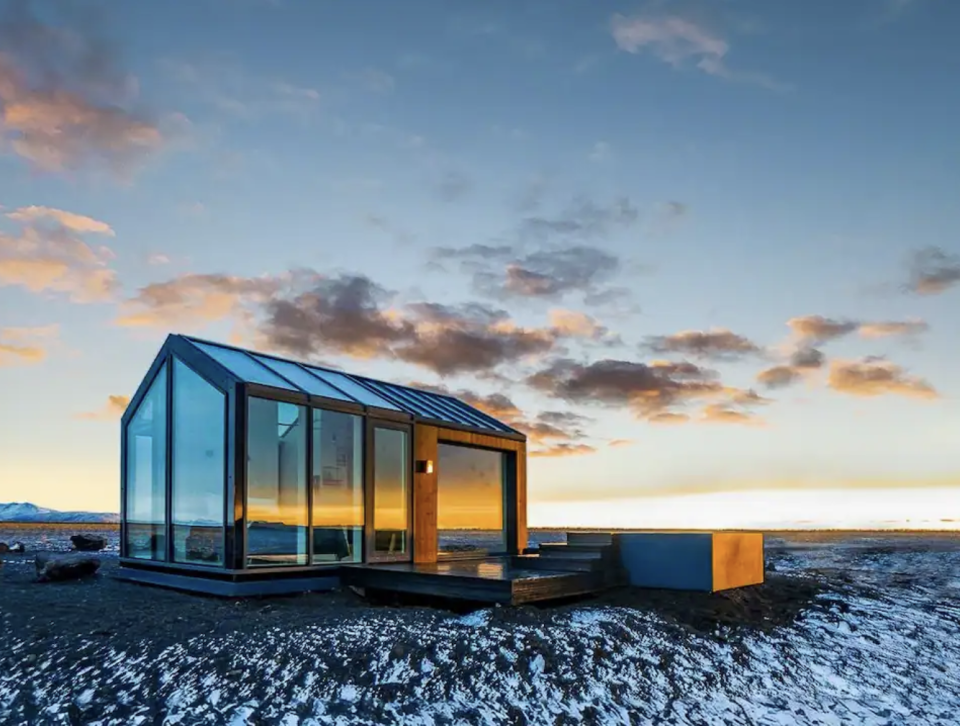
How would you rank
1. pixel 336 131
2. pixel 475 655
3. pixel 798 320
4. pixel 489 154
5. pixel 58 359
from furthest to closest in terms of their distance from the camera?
1. pixel 798 320
2. pixel 58 359
3. pixel 489 154
4. pixel 336 131
5. pixel 475 655

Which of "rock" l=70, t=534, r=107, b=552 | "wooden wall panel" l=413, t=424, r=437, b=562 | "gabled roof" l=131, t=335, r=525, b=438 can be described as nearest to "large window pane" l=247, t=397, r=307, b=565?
"gabled roof" l=131, t=335, r=525, b=438

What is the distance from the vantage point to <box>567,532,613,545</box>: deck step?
13.9m

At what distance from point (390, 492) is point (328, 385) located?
7.38 feet

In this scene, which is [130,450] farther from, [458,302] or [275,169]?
[458,302]

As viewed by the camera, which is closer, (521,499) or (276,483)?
(276,483)

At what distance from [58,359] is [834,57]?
17210 millimetres

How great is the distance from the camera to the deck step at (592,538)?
13.9 meters

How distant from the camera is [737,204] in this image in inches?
644

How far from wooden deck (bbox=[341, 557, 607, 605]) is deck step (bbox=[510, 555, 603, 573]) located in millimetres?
107

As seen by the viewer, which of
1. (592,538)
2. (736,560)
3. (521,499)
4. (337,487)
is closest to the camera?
(337,487)

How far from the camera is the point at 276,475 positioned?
12.2 metres

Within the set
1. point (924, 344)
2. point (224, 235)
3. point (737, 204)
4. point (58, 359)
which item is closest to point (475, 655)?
point (224, 235)

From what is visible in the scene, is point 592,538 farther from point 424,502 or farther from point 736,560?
point 424,502

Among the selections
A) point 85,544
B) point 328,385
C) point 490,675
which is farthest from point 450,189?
point 85,544
